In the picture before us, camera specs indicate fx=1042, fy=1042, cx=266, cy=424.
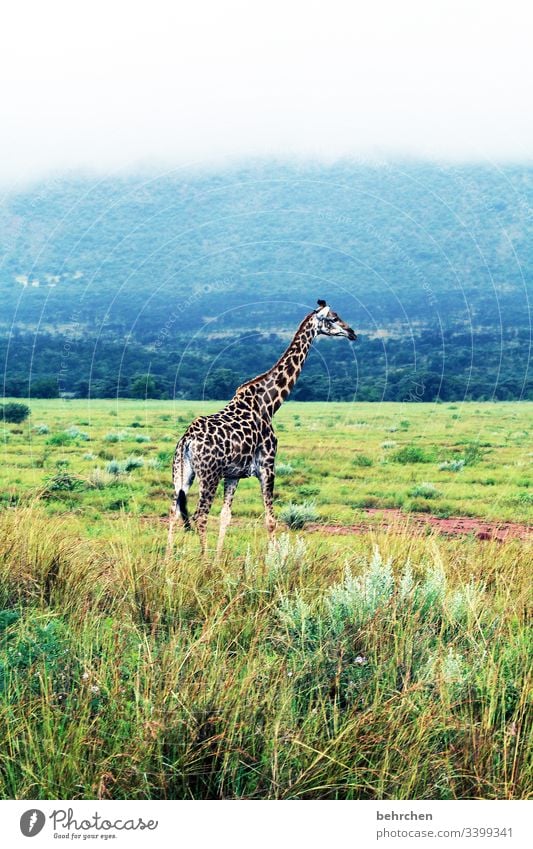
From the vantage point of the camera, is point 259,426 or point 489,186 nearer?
point 259,426

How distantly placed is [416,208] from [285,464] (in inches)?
2606

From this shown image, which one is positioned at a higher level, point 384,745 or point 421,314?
point 421,314

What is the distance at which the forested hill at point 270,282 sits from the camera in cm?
5566

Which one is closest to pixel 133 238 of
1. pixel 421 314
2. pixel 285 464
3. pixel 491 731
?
pixel 421 314

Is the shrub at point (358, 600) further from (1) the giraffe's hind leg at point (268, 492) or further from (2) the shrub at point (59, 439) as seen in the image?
(2) the shrub at point (59, 439)

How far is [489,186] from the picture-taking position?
3501 inches

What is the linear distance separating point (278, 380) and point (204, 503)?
1.81 m

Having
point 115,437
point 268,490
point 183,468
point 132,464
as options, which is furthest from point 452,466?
point 183,468

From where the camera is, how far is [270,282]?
250 feet

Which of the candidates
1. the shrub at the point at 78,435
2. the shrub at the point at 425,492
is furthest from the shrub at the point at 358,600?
the shrub at the point at 78,435

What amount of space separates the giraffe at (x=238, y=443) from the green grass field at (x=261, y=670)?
1.03 m
